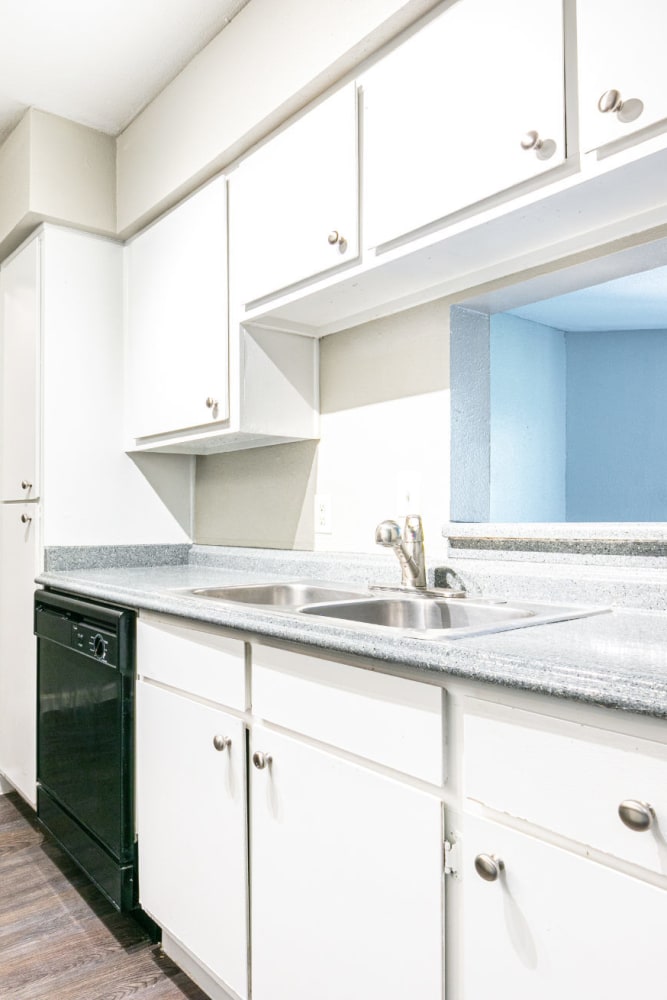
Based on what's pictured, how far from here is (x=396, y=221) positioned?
4.72 ft

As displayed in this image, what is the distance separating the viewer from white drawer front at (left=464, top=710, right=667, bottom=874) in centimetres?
73

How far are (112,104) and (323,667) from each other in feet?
6.72

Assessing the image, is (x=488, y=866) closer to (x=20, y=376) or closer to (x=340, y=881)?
(x=340, y=881)

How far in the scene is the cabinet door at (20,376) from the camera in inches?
94.7

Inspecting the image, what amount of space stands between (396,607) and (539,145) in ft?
3.12

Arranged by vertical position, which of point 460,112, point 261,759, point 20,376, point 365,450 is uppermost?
point 460,112

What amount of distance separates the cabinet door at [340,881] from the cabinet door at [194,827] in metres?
0.06

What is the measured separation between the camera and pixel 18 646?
8.26ft

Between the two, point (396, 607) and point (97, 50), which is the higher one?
point (97, 50)

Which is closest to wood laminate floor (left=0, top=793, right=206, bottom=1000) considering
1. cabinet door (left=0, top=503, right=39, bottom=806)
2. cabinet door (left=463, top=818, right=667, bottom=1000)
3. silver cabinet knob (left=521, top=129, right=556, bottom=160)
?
cabinet door (left=0, top=503, right=39, bottom=806)

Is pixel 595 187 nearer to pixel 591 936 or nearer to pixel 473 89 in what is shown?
pixel 473 89

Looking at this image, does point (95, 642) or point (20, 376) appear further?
point (20, 376)

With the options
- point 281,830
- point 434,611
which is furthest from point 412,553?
point 281,830

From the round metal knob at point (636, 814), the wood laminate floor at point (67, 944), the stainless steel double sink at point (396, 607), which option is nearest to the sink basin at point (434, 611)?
the stainless steel double sink at point (396, 607)
